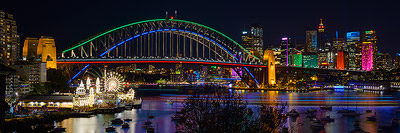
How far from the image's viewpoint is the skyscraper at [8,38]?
235 ft

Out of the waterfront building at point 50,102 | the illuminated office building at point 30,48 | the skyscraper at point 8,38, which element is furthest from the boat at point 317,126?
the skyscraper at point 8,38

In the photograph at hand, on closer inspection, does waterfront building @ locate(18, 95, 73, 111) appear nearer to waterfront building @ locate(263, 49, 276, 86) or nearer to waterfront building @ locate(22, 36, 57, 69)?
waterfront building @ locate(22, 36, 57, 69)

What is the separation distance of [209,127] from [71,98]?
2714 cm

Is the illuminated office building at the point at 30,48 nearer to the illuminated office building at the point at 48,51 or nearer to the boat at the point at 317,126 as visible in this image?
the illuminated office building at the point at 48,51

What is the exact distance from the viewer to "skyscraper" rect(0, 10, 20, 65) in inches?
2825

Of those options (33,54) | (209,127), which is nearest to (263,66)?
(33,54)

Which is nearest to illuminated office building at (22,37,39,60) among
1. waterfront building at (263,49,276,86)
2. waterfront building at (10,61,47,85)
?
waterfront building at (10,61,47,85)

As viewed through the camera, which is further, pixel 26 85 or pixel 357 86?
pixel 357 86

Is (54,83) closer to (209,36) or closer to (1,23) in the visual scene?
(1,23)

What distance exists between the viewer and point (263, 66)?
8744 centimetres

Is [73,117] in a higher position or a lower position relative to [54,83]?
lower

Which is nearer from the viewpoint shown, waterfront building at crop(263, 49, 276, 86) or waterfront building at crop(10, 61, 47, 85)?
waterfront building at crop(10, 61, 47, 85)

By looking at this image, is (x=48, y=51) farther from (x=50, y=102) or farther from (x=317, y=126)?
(x=317, y=126)

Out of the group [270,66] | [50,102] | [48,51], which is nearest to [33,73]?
[48,51]
